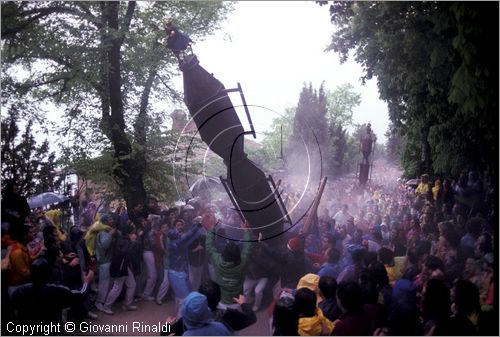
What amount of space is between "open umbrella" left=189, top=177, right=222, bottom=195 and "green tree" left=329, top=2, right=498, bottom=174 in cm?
282

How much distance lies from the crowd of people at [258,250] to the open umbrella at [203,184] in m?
0.16

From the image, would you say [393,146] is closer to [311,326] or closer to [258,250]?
[258,250]

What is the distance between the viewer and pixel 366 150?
24.3ft

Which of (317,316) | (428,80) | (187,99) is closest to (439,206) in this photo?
(428,80)

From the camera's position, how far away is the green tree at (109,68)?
7.47 metres

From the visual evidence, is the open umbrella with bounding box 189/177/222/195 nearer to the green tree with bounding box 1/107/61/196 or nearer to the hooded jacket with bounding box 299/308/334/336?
the green tree with bounding box 1/107/61/196

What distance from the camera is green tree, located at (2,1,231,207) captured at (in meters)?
7.47

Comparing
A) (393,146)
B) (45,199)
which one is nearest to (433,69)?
(393,146)

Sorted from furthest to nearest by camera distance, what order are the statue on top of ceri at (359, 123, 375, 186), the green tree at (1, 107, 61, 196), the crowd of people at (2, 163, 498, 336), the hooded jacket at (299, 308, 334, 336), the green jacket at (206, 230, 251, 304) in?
1. the statue on top of ceri at (359, 123, 375, 186)
2. the green tree at (1, 107, 61, 196)
3. the green jacket at (206, 230, 251, 304)
4. the crowd of people at (2, 163, 498, 336)
5. the hooded jacket at (299, 308, 334, 336)

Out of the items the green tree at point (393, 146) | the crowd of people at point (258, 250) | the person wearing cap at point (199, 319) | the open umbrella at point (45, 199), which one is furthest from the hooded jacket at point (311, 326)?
the open umbrella at point (45, 199)

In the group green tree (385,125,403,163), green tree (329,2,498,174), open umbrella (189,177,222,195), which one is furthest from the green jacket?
green tree (329,2,498,174)

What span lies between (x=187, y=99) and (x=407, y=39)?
10.8 ft

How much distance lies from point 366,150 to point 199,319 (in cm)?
427

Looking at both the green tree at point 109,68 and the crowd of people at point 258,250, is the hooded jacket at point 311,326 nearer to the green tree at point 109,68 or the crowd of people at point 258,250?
the crowd of people at point 258,250
